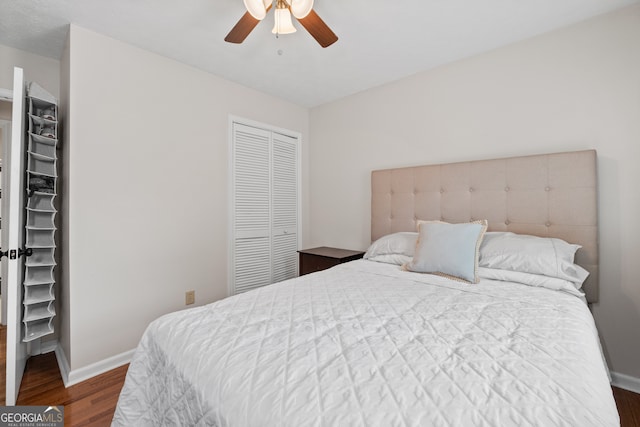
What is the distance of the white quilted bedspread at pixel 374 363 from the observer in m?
0.70

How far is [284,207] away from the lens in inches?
133

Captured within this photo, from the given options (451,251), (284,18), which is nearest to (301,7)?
(284,18)

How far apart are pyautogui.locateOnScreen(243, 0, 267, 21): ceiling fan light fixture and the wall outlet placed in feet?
6.94

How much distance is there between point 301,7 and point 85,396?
8.33 ft

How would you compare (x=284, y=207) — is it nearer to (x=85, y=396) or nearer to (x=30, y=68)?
(x=85, y=396)

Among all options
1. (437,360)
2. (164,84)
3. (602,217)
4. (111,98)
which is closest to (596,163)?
(602,217)

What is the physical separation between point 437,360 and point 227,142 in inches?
99.0

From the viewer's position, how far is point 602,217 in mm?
1866

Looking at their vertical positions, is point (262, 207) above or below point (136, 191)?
below

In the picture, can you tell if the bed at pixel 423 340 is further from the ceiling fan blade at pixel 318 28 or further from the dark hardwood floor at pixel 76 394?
the ceiling fan blade at pixel 318 28

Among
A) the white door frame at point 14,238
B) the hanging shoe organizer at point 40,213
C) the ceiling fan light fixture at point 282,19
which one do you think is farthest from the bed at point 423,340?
the ceiling fan light fixture at point 282,19

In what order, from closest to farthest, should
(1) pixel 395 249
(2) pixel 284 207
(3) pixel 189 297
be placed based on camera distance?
(1) pixel 395 249
(3) pixel 189 297
(2) pixel 284 207

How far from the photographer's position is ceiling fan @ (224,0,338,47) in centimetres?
147

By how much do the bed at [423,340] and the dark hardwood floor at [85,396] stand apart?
1.96 ft
